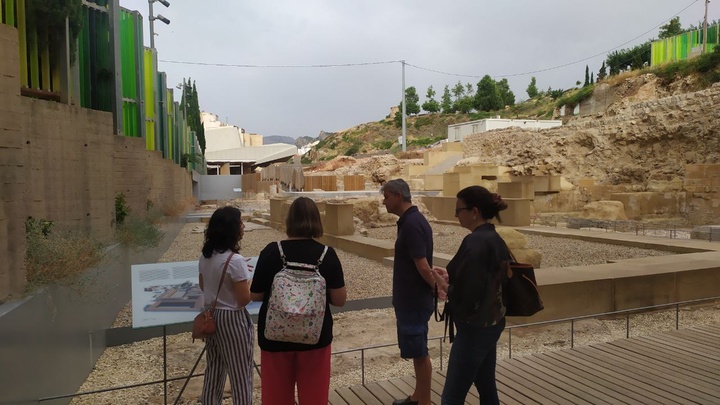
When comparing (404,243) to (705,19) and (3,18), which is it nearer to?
(3,18)

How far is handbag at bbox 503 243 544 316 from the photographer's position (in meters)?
2.66

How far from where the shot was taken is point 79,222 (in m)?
5.80

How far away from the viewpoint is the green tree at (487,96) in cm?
7212

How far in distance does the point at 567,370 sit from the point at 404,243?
77.7 inches

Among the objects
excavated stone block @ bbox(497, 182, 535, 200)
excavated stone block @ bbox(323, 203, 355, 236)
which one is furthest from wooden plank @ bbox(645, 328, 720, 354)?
excavated stone block @ bbox(497, 182, 535, 200)

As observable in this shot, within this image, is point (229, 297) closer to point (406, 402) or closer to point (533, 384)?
point (406, 402)

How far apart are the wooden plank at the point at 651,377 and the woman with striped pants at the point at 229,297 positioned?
2.86m

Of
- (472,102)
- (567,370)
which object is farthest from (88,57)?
(472,102)

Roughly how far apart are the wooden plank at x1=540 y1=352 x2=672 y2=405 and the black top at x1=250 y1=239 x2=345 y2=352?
7.66 ft

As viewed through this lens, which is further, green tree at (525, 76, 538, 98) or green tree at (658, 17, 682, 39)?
green tree at (525, 76, 538, 98)

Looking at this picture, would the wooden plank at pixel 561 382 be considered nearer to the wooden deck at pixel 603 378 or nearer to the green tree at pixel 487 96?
the wooden deck at pixel 603 378

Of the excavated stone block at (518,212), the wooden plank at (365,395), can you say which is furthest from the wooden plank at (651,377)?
the excavated stone block at (518,212)

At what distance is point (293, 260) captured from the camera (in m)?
2.45

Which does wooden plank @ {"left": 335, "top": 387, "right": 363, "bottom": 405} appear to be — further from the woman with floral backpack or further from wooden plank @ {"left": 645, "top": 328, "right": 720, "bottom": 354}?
wooden plank @ {"left": 645, "top": 328, "right": 720, "bottom": 354}
